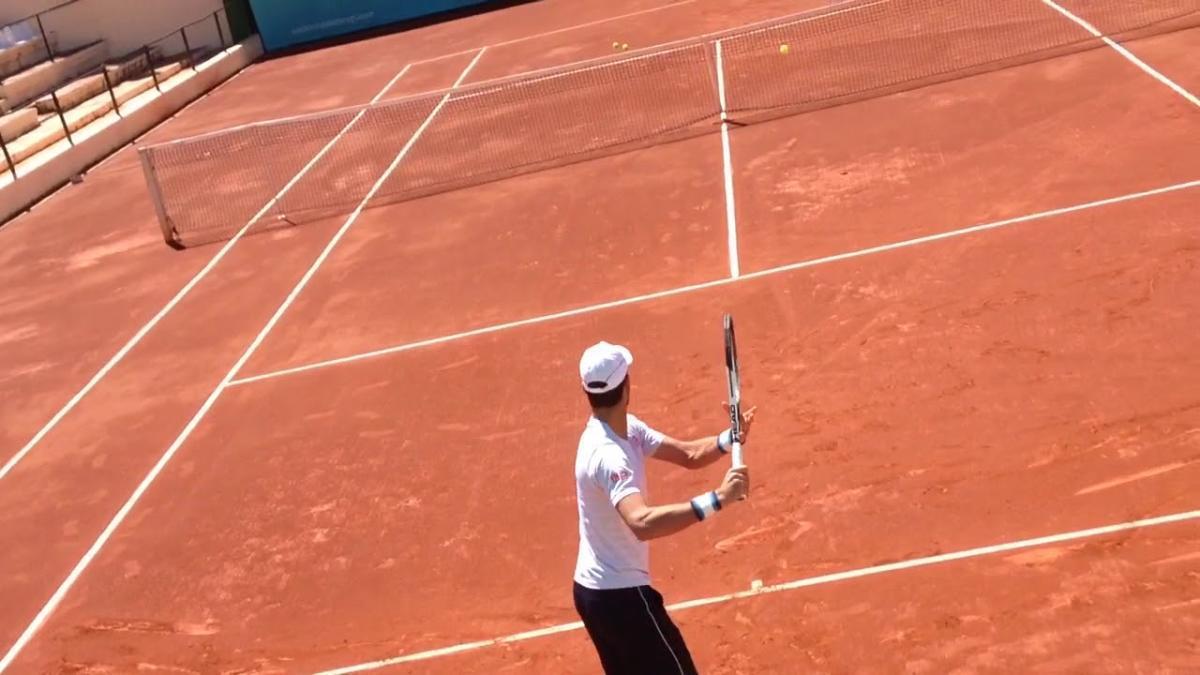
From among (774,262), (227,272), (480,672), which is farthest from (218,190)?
(480,672)

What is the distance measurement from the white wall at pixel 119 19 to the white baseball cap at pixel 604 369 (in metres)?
28.0

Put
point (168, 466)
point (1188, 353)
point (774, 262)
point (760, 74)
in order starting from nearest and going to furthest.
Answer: point (1188, 353) < point (168, 466) < point (774, 262) < point (760, 74)

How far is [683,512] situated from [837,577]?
263cm

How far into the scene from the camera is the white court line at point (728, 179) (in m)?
11.5

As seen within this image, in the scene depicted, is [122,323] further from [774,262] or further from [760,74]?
[760,74]

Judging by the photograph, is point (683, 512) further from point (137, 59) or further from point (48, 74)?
point (137, 59)

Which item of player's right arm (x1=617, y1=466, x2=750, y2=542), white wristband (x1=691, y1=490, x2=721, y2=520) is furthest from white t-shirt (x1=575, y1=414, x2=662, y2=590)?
white wristband (x1=691, y1=490, x2=721, y2=520)

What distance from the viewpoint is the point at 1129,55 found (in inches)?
557

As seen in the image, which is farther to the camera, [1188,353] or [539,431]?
[539,431]

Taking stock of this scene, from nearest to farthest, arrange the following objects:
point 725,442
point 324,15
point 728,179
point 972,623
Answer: point 725,442 → point 972,623 → point 728,179 → point 324,15

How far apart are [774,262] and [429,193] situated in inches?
240

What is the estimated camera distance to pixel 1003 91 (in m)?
14.0

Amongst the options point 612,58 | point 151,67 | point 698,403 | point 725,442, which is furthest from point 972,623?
point 151,67

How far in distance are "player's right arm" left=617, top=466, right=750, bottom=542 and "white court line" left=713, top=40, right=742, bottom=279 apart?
6.72m
